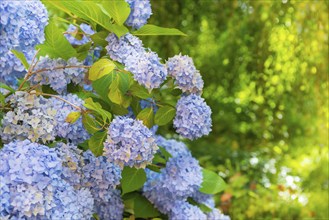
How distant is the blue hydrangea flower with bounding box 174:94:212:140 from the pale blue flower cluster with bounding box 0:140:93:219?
0.30m

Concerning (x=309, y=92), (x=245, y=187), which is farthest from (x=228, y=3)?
(x=245, y=187)

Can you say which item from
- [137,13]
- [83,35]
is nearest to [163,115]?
[137,13]

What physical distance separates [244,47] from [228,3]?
0.32 meters

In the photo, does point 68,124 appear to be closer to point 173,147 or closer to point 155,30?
point 155,30

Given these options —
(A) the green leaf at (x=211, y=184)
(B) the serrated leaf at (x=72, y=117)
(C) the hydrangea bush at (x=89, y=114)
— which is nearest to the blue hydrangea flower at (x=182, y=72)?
(C) the hydrangea bush at (x=89, y=114)

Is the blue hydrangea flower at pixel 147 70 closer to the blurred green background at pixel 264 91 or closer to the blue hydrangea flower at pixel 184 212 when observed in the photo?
the blue hydrangea flower at pixel 184 212

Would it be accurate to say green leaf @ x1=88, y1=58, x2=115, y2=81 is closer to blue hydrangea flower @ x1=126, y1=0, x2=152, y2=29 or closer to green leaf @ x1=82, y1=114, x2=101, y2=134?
green leaf @ x1=82, y1=114, x2=101, y2=134

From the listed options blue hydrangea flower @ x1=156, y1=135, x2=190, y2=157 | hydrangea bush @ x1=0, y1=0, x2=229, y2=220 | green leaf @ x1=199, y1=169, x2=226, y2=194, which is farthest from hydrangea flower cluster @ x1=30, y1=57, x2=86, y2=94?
green leaf @ x1=199, y1=169, x2=226, y2=194

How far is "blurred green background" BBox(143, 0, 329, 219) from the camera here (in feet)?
11.1

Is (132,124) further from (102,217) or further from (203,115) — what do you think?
(102,217)

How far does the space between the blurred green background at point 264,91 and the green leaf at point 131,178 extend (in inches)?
57.9

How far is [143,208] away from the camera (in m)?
1.73

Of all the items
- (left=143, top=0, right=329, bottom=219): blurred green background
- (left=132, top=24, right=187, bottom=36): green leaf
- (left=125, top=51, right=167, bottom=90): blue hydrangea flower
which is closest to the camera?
(left=125, top=51, right=167, bottom=90): blue hydrangea flower

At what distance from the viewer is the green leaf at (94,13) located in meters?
1.44
